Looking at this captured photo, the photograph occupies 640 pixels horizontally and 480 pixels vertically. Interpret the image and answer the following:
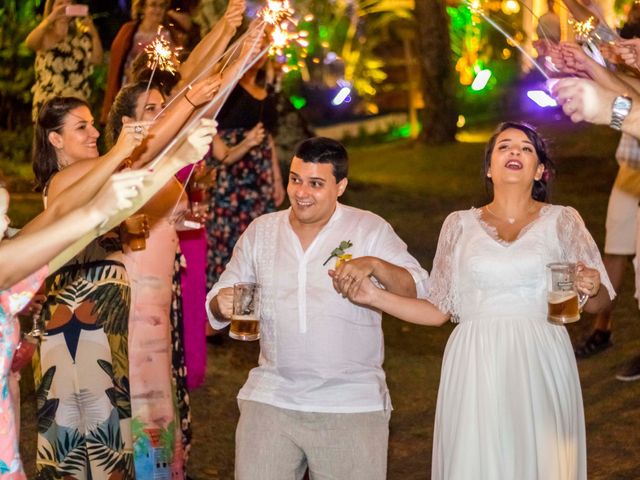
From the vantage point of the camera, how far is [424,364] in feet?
30.2

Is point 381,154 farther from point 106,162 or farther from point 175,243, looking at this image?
point 106,162

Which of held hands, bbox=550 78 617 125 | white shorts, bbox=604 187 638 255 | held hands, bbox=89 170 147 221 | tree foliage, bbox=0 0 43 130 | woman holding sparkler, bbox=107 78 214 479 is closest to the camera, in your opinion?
held hands, bbox=89 170 147 221

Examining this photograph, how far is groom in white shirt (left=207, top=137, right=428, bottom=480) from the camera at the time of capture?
4953mm

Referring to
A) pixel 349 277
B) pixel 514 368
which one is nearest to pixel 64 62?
pixel 349 277

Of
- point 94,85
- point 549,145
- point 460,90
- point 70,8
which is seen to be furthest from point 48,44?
point 460,90

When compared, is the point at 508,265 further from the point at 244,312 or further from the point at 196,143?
the point at 196,143

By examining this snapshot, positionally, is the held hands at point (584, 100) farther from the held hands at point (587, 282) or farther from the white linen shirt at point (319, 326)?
the white linen shirt at point (319, 326)

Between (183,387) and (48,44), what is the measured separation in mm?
3825

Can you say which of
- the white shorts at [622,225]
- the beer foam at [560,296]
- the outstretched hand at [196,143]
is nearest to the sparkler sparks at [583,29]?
the beer foam at [560,296]

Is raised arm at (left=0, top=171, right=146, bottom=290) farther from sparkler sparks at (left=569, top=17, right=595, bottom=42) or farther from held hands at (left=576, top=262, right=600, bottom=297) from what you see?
sparkler sparks at (left=569, top=17, right=595, bottom=42)

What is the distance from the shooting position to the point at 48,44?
951cm

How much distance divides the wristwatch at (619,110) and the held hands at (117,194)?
1662mm

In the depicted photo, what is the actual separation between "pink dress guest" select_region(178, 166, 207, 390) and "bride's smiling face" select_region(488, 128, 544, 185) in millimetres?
3096

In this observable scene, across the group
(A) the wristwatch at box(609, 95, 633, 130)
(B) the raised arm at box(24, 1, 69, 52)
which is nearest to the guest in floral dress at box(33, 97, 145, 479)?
(A) the wristwatch at box(609, 95, 633, 130)
